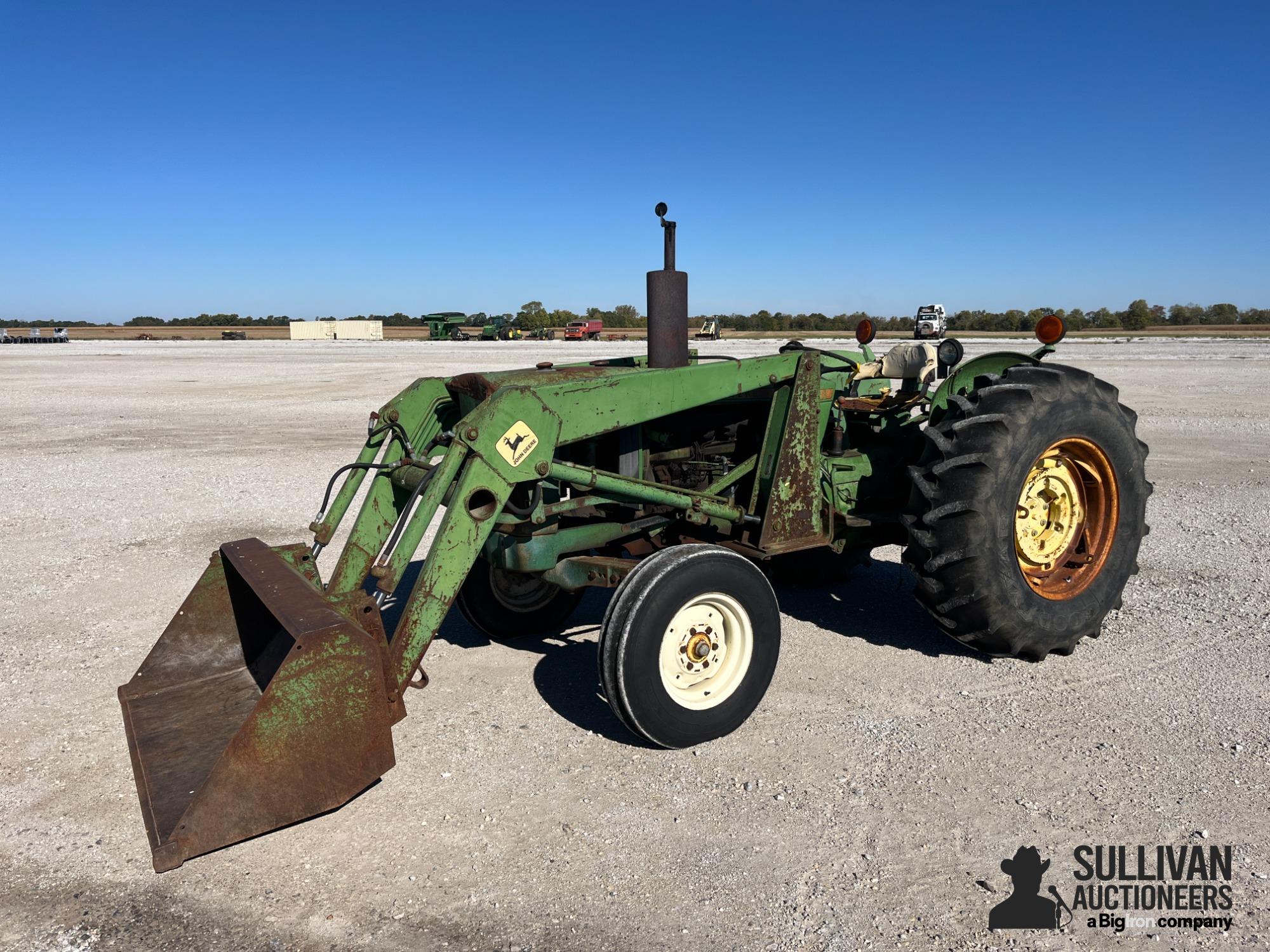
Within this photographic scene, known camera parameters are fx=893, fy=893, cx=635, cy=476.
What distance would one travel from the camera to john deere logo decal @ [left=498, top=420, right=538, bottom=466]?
3525mm

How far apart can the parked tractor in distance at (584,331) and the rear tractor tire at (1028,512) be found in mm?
50599

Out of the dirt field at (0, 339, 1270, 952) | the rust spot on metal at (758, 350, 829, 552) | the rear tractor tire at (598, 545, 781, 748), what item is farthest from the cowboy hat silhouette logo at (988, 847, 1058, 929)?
the rust spot on metal at (758, 350, 829, 552)

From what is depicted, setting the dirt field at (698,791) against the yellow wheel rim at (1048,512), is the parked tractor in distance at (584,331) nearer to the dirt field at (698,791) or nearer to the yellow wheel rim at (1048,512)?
the dirt field at (698,791)

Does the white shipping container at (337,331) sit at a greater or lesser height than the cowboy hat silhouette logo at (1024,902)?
greater

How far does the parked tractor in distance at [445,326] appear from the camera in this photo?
5625 cm

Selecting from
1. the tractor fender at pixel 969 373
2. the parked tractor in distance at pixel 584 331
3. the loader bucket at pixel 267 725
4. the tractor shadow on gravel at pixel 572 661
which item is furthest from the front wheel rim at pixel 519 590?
the parked tractor in distance at pixel 584 331

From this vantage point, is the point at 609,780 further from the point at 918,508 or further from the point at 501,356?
the point at 501,356

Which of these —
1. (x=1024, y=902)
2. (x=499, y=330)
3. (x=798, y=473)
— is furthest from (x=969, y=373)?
(x=499, y=330)

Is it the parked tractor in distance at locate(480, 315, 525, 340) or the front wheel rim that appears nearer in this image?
the front wheel rim

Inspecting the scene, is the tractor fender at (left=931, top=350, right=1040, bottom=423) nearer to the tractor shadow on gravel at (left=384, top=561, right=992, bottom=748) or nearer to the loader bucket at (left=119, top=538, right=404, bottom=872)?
the tractor shadow on gravel at (left=384, top=561, right=992, bottom=748)

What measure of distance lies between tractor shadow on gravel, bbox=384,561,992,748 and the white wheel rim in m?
0.33

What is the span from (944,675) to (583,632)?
2025mm

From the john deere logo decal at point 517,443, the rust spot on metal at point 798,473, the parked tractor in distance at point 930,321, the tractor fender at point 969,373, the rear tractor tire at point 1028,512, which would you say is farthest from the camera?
the parked tractor in distance at point 930,321

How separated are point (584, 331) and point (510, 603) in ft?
167
